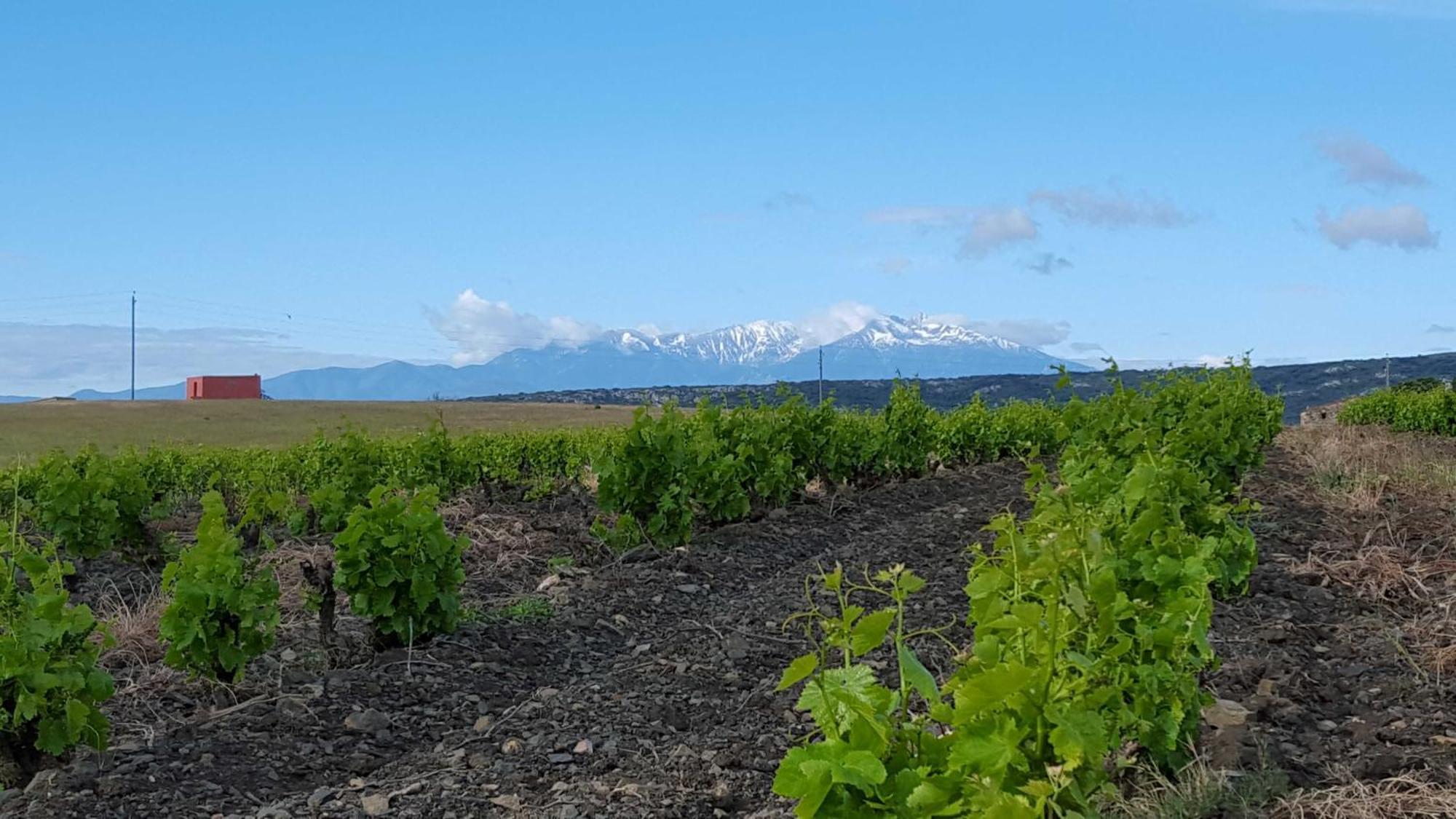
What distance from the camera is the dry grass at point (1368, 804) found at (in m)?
3.30

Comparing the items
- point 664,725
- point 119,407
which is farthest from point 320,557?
point 119,407

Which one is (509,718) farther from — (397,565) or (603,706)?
(397,565)

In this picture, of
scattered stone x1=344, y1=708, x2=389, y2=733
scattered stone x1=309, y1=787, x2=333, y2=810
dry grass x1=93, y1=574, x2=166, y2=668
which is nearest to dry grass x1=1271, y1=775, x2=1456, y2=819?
scattered stone x1=309, y1=787, x2=333, y2=810

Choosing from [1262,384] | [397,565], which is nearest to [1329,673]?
[397,565]

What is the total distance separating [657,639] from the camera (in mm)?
6566

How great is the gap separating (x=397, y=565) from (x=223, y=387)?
62560 mm

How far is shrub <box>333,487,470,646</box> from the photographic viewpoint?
19.6ft

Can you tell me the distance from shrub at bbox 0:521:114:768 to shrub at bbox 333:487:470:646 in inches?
52.9

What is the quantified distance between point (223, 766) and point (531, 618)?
7.65 ft

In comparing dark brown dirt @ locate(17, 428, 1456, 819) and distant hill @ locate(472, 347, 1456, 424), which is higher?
distant hill @ locate(472, 347, 1456, 424)

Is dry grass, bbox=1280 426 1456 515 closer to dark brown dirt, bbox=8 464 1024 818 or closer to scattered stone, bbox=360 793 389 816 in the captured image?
dark brown dirt, bbox=8 464 1024 818

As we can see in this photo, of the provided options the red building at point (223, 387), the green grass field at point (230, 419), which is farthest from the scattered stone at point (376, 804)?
the red building at point (223, 387)

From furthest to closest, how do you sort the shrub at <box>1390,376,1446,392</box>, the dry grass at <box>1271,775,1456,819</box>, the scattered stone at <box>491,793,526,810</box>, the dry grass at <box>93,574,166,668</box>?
1. the shrub at <box>1390,376,1446,392</box>
2. the dry grass at <box>93,574,166,668</box>
3. the scattered stone at <box>491,793,526,810</box>
4. the dry grass at <box>1271,775,1456,819</box>

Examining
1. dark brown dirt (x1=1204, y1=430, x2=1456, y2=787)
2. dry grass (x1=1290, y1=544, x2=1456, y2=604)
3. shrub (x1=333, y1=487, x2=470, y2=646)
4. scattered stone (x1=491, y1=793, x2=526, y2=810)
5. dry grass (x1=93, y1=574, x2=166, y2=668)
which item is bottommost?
Answer: scattered stone (x1=491, y1=793, x2=526, y2=810)
